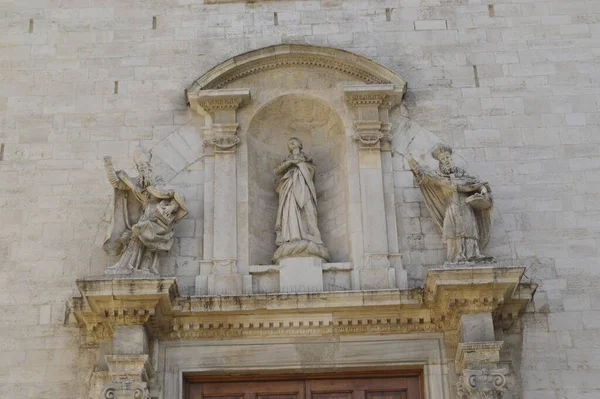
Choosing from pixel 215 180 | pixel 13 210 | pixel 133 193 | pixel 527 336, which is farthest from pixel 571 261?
pixel 13 210

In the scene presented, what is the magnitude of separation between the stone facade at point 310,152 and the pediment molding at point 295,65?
5 cm

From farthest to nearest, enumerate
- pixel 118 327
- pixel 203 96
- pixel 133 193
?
pixel 203 96 < pixel 133 193 < pixel 118 327

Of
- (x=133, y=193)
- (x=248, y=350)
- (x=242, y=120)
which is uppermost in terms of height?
(x=242, y=120)

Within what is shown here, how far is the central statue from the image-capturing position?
1258cm

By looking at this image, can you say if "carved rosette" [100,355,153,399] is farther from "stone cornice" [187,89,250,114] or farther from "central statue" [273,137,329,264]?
Answer: "stone cornice" [187,89,250,114]

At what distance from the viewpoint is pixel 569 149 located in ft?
43.5

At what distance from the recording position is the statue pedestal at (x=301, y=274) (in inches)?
485

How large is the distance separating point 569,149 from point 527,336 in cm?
252

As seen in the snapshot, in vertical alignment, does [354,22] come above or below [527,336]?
above

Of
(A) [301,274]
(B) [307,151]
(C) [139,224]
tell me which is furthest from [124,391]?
(B) [307,151]

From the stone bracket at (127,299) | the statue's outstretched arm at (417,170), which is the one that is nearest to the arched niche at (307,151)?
the statue's outstretched arm at (417,170)

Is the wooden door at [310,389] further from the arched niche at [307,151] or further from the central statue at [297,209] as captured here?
the central statue at [297,209]

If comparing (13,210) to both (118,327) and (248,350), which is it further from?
(248,350)

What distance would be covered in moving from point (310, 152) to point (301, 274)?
80.2 inches
